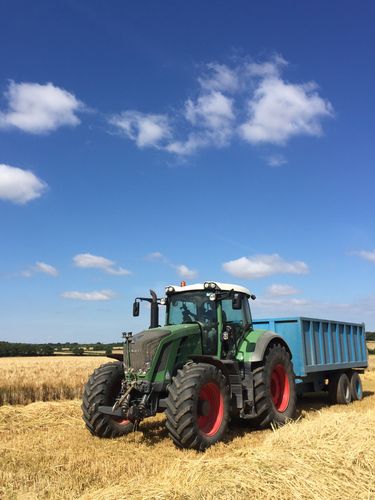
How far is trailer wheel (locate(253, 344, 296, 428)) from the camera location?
26.2 feet

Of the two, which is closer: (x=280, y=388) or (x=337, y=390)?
(x=280, y=388)

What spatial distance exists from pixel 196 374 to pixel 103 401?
67.5 inches

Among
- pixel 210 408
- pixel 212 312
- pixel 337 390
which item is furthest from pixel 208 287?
pixel 337 390

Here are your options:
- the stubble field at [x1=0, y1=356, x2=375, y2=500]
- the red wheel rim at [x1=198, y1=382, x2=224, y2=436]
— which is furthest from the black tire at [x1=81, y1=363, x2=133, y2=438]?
the red wheel rim at [x1=198, y1=382, x2=224, y2=436]

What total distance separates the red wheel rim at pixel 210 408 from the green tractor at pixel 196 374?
0.6 inches

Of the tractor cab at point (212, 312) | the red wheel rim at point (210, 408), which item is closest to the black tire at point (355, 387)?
the tractor cab at point (212, 312)

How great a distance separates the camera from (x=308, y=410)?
10781 millimetres

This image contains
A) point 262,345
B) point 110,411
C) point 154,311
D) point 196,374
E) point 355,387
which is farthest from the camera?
point 355,387

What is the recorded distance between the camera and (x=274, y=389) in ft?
29.3

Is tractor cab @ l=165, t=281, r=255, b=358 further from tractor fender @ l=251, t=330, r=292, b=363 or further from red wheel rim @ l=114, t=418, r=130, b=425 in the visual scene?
red wheel rim @ l=114, t=418, r=130, b=425

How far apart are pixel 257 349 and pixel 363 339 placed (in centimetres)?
702

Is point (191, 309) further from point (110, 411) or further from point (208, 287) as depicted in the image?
point (110, 411)

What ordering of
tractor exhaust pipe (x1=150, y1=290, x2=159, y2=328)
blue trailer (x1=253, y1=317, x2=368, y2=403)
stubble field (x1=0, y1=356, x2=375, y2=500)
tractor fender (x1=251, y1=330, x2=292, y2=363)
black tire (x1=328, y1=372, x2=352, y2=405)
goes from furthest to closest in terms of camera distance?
black tire (x1=328, y1=372, x2=352, y2=405) < blue trailer (x1=253, y1=317, x2=368, y2=403) < tractor exhaust pipe (x1=150, y1=290, x2=159, y2=328) < tractor fender (x1=251, y1=330, x2=292, y2=363) < stubble field (x1=0, y1=356, x2=375, y2=500)

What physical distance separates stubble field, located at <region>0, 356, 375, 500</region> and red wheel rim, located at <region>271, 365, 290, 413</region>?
938 mm
